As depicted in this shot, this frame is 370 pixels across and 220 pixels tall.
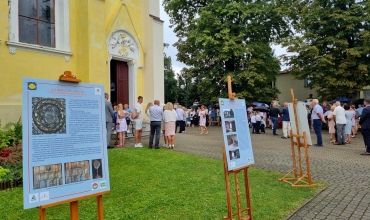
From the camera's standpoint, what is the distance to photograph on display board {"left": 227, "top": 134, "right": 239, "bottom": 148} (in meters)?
4.30

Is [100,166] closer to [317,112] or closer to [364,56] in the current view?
[317,112]

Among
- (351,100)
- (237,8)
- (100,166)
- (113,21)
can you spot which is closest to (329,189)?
(100,166)

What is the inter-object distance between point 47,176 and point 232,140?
8.53ft

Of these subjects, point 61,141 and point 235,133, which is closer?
point 61,141

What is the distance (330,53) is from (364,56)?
7.83 feet

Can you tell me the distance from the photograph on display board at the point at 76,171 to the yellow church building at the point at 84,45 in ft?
30.1

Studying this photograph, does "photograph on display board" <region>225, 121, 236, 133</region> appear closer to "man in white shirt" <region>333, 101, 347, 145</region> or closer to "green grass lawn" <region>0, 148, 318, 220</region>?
"green grass lawn" <region>0, 148, 318, 220</region>

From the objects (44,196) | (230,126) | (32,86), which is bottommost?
(44,196)

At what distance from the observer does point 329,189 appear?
6.41 m

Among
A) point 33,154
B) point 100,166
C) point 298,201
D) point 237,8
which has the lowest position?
point 298,201

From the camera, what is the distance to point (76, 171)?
2.97m

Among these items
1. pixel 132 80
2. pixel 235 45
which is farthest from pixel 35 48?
pixel 235 45

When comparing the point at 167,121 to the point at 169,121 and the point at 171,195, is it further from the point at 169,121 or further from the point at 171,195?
the point at 171,195

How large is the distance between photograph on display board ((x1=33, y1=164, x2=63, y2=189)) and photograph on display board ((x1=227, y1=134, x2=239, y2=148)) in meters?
2.38
